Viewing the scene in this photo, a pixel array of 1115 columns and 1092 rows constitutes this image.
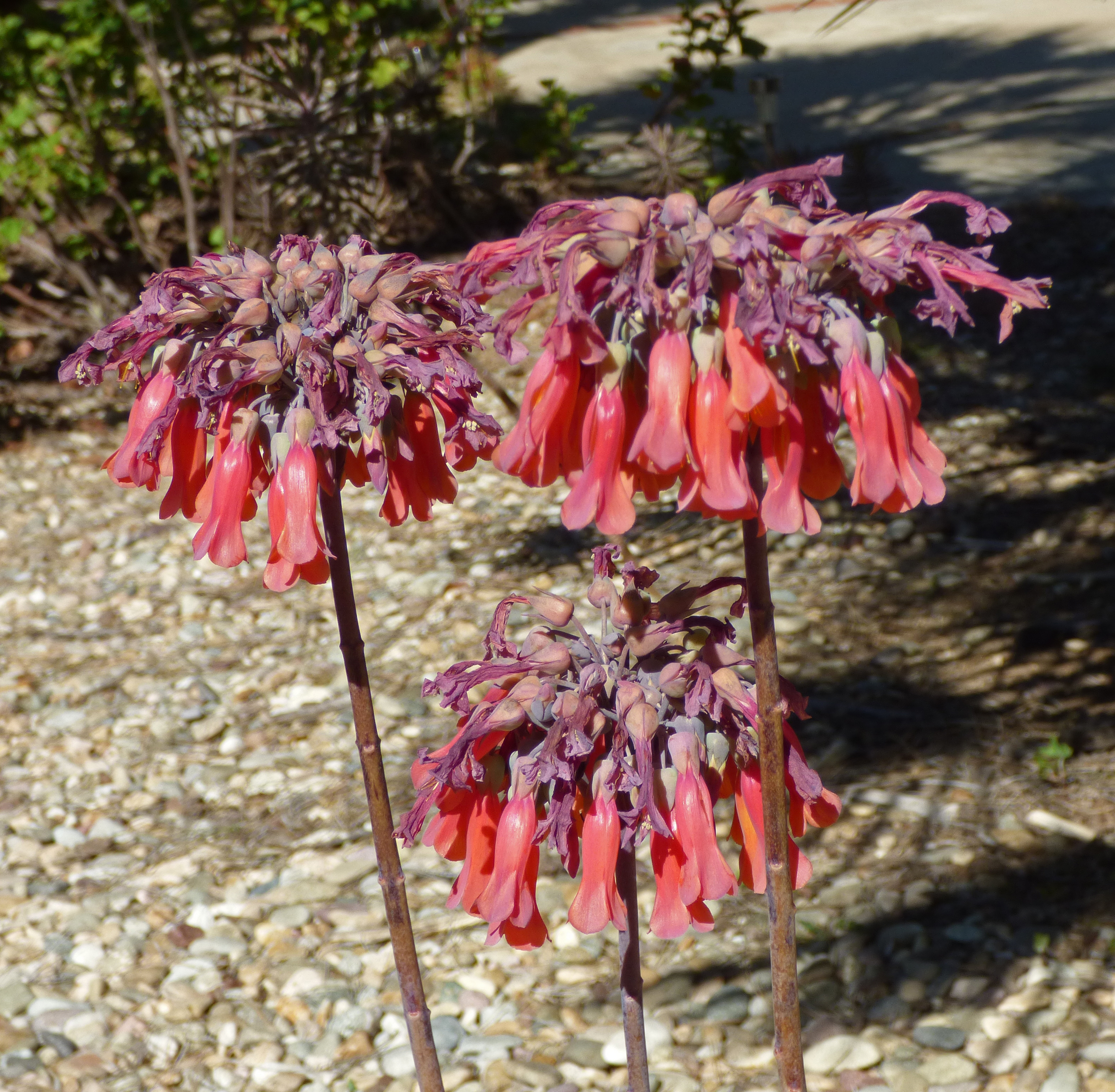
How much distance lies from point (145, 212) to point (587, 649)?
22.2ft

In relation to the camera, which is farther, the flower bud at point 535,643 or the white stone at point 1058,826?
the white stone at point 1058,826

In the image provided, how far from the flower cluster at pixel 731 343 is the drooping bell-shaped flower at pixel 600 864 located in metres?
0.39

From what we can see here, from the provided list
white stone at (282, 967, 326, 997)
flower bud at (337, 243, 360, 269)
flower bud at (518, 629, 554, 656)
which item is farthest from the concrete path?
flower bud at (518, 629, 554, 656)

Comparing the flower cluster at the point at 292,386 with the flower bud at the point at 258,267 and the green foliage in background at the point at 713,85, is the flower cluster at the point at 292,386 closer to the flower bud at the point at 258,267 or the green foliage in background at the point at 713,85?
the flower bud at the point at 258,267

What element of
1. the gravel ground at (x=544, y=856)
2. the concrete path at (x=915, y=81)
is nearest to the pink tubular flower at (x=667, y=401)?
the gravel ground at (x=544, y=856)

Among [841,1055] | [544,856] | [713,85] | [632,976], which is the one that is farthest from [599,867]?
[713,85]

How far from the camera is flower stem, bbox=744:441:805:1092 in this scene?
1.26 metres

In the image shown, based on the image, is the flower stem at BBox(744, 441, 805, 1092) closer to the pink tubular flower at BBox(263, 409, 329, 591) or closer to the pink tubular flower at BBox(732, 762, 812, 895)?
the pink tubular flower at BBox(732, 762, 812, 895)

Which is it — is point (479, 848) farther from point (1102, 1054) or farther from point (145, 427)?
point (1102, 1054)

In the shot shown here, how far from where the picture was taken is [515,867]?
4.73ft

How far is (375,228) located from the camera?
7.51 meters

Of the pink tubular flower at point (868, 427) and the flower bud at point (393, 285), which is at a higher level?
the flower bud at point (393, 285)

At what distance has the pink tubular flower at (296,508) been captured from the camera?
145 cm

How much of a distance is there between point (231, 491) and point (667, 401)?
1.95 feet
